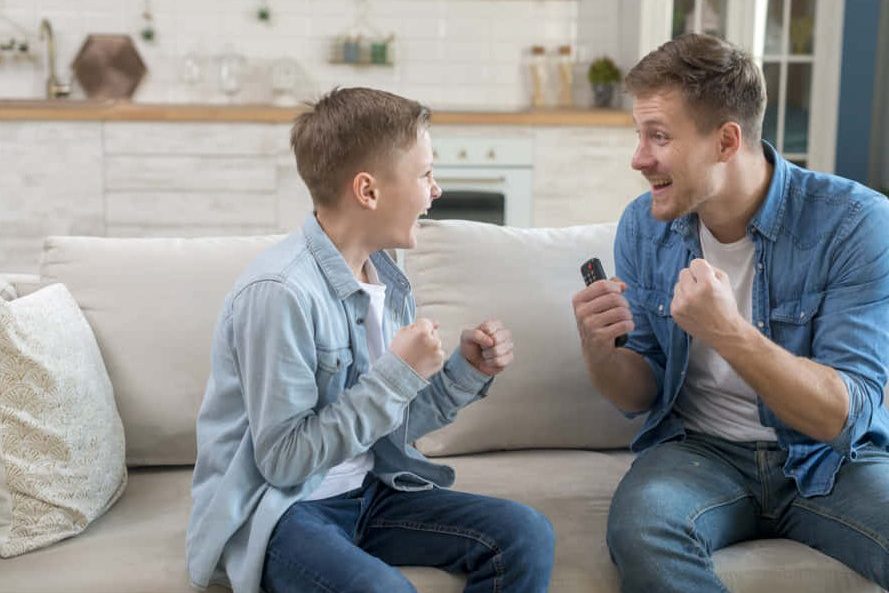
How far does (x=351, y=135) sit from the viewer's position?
1863 millimetres

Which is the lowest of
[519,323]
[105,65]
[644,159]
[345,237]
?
[519,323]

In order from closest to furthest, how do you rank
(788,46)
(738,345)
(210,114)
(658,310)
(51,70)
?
1. (738,345)
2. (658,310)
3. (210,114)
4. (788,46)
5. (51,70)

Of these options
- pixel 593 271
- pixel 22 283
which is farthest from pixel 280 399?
pixel 22 283

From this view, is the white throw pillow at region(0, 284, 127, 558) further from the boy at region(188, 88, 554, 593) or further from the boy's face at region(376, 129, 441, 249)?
the boy's face at region(376, 129, 441, 249)

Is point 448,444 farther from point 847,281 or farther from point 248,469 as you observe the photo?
point 847,281

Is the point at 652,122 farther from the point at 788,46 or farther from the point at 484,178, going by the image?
the point at 788,46

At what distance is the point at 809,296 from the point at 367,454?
762mm

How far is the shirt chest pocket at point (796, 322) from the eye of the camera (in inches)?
79.4

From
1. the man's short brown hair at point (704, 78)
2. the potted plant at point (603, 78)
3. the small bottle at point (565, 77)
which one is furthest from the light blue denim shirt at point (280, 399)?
the small bottle at point (565, 77)

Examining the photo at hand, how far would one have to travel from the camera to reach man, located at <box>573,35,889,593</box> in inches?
72.8

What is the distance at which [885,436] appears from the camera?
79.8 inches

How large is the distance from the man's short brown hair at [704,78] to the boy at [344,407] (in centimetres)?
40

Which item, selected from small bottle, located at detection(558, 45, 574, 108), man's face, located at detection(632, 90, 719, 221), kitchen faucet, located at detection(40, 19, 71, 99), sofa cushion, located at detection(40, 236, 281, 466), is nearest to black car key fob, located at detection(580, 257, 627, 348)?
man's face, located at detection(632, 90, 719, 221)

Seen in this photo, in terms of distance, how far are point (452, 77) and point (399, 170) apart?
152 inches
